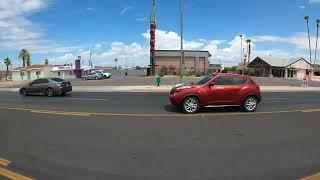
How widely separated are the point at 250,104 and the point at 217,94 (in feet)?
5.21

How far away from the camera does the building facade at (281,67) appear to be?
3642 inches

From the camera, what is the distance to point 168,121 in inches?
559

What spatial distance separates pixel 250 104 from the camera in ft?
57.3

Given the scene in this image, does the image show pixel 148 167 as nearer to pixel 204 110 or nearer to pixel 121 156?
pixel 121 156

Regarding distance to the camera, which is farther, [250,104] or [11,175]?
[250,104]

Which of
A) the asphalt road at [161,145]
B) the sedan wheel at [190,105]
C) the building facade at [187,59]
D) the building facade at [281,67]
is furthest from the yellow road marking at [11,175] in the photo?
the building facade at [281,67]

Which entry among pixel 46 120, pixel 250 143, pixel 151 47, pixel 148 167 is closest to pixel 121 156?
pixel 148 167

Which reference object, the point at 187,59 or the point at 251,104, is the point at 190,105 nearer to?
the point at 251,104

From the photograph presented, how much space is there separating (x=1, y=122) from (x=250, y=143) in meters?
8.73

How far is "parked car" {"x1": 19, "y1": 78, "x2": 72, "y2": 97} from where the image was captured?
30.2 meters

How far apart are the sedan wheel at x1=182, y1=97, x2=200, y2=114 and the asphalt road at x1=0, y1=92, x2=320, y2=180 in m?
0.46

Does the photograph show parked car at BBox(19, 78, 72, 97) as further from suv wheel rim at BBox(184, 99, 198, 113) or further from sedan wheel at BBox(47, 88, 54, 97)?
suv wheel rim at BBox(184, 99, 198, 113)

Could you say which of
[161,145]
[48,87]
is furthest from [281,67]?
[161,145]

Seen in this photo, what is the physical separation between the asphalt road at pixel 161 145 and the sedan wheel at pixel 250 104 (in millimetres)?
1189
